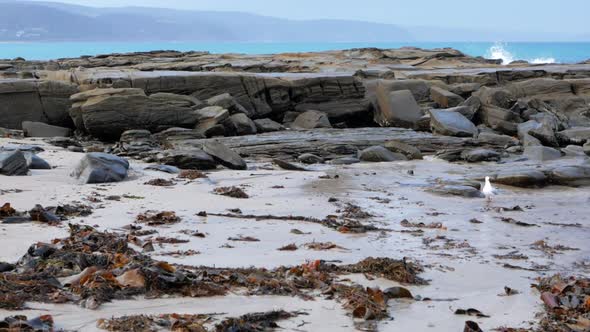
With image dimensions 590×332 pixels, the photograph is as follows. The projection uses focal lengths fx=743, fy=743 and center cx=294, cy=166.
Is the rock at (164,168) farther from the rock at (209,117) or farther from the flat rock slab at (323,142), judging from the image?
the rock at (209,117)

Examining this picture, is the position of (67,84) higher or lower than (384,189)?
higher

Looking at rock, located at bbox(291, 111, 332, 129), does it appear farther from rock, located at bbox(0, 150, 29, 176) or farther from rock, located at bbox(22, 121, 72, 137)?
rock, located at bbox(0, 150, 29, 176)

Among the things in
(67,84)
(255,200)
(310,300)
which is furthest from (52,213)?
(67,84)

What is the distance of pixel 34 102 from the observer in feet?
52.3

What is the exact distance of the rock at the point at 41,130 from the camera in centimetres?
1470

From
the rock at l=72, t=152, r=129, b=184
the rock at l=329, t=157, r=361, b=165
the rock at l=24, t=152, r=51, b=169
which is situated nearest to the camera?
the rock at l=72, t=152, r=129, b=184

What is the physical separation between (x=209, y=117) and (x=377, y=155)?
12.7 feet

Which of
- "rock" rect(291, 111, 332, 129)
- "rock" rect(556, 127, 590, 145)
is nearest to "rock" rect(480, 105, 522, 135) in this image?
"rock" rect(556, 127, 590, 145)

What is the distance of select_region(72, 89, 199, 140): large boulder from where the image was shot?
14.6 metres

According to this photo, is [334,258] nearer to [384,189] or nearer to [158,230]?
[158,230]

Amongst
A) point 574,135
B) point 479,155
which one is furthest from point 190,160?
point 574,135

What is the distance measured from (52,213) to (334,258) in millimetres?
2847

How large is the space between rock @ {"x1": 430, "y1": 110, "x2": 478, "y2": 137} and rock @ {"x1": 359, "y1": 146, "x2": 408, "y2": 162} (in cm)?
237

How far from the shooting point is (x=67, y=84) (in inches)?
644
